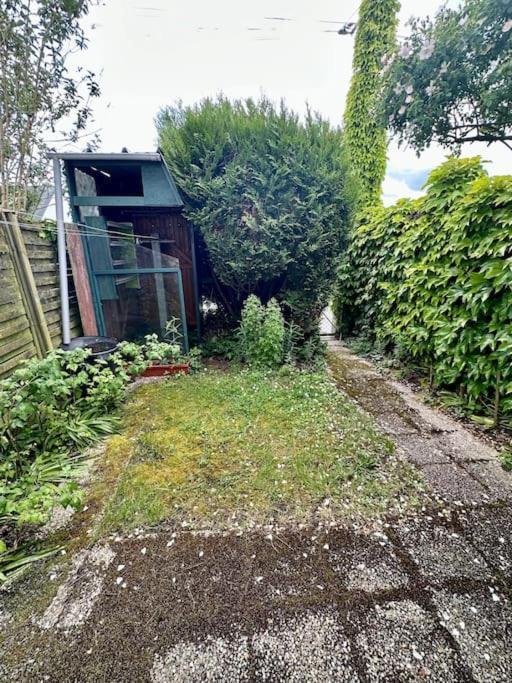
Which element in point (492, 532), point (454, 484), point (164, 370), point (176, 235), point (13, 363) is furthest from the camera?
point (176, 235)

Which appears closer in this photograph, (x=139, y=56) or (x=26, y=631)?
(x=26, y=631)

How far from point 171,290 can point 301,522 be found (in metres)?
3.13

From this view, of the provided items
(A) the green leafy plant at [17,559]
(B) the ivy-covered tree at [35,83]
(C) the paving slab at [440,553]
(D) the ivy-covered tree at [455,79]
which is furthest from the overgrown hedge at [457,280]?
(B) the ivy-covered tree at [35,83]

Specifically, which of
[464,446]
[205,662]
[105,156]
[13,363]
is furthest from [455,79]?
[13,363]

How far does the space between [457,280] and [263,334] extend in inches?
81.7

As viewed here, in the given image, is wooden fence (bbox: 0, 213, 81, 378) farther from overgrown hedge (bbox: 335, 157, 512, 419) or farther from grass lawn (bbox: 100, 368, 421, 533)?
overgrown hedge (bbox: 335, 157, 512, 419)

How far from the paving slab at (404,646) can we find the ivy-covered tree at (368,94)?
6301 millimetres

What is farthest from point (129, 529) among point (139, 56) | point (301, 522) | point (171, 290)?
point (139, 56)

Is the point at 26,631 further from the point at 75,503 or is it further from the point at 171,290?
the point at 171,290

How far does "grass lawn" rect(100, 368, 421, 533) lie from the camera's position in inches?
65.5

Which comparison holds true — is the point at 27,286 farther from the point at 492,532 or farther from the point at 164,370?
the point at 492,532

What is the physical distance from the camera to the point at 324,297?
171 inches

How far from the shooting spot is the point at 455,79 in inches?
115

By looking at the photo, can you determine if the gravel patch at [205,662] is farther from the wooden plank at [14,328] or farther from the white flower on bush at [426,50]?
the white flower on bush at [426,50]
